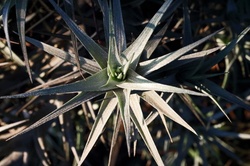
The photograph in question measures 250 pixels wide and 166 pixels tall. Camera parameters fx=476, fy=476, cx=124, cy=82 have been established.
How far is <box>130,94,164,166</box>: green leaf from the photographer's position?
856mm

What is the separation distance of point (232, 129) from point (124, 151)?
1.44 ft

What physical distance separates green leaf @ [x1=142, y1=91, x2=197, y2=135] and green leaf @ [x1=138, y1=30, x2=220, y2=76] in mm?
44

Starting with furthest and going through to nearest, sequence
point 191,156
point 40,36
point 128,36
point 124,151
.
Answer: point 191,156, point 124,151, point 40,36, point 128,36

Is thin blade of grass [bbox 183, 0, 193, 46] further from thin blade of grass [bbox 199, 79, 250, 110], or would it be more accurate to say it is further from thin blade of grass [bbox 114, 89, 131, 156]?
thin blade of grass [bbox 114, 89, 131, 156]

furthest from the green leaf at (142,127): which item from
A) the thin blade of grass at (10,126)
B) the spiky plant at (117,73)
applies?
the thin blade of grass at (10,126)

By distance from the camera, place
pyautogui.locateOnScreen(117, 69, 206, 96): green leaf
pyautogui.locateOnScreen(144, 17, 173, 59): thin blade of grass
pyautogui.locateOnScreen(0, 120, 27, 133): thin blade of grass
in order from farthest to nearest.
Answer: pyautogui.locateOnScreen(0, 120, 27, 133): thin blade of grass
pyautogui.locateOnScreen(144, 17, 173, 59): thin blade of grass
pyautogui.locateOnScreen(117, 69, 206, 96): green leaf

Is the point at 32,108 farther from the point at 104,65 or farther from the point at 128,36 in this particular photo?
the point at 104,65

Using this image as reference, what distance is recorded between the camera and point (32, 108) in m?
1.29

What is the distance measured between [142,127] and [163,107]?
0.17 feet

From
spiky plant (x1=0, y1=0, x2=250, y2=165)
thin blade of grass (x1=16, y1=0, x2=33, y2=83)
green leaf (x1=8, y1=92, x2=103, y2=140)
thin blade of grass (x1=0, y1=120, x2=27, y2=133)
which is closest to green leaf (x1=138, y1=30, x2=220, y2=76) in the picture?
spiky plant (x1=0, y1=0, x2=250, y2=165)

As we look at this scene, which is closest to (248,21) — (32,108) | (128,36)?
(128,36)

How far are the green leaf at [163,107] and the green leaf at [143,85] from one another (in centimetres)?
4

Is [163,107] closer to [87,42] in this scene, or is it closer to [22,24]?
[87,42]

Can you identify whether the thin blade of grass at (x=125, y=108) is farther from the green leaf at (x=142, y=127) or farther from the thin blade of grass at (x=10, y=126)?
the thin blade of grass at (x=10, y=126)
